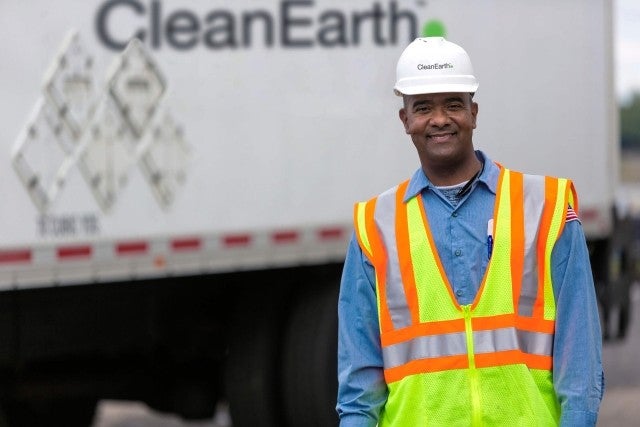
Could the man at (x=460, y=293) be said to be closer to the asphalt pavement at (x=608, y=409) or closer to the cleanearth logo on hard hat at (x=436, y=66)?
the cleanearth logo on hard hat at (x=436, y=66)

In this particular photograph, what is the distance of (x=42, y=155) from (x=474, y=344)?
4.36 metres

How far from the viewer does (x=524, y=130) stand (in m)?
9.95

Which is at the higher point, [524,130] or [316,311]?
[524,130]

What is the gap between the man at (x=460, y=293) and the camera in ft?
12.9

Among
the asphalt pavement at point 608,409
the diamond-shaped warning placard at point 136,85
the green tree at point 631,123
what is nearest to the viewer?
the diamond-shaped warning placard at point 136,85

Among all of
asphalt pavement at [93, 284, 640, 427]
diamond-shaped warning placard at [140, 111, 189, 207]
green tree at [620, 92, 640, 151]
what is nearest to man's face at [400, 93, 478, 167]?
diamond-shaped warning placard at [140, 111, 189, 207]

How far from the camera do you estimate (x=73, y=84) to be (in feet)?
26.5

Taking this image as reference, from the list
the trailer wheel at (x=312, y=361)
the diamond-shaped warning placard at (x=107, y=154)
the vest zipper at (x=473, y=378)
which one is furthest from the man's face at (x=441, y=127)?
the trailer wheel at (x=312, y=361)

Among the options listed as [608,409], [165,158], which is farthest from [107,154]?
[608,409]

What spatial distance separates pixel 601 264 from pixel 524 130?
4.38ft

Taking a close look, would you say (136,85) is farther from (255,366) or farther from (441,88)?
(441,88)

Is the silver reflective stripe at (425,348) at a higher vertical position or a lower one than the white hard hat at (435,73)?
lower

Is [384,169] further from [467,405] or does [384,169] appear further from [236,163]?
[467,405]

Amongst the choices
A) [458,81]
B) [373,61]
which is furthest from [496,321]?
[373,61]
